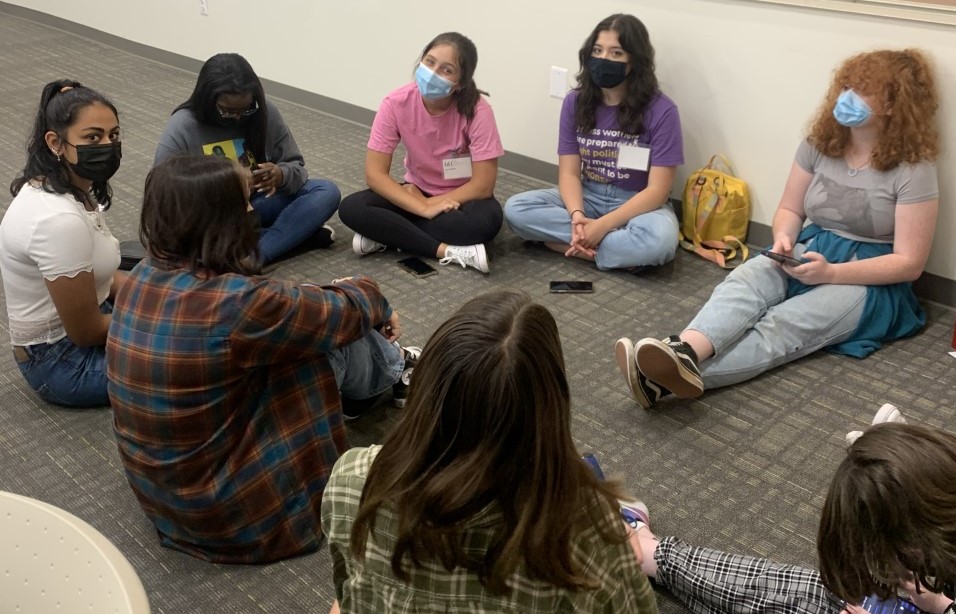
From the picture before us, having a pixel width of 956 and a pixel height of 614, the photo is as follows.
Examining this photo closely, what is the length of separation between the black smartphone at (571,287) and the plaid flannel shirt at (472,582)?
190cm

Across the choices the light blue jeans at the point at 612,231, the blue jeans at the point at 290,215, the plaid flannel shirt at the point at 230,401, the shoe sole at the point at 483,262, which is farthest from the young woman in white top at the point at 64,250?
the light blue jeans at the point at 612,231

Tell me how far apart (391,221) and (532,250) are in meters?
0.54

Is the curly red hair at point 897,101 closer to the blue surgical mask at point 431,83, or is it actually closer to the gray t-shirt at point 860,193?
the gray t-shirt at point 860,193

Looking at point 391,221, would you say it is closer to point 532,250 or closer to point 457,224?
point 457,224

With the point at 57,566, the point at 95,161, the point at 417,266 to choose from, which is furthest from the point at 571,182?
the point at 57,566

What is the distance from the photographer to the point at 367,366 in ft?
7.19

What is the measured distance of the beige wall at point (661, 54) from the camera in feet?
9.27

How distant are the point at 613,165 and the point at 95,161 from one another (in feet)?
5.80

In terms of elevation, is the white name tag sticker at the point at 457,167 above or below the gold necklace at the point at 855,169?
below

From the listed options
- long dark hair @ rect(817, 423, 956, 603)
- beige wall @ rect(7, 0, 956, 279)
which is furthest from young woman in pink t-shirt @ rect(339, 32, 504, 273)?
long dark hair @ rect(817, 423, 956, 603)

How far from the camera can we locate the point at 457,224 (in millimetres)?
3158

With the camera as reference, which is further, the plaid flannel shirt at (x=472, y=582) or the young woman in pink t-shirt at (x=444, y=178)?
the young woman in pink t-shirt at (x=444, y=178)

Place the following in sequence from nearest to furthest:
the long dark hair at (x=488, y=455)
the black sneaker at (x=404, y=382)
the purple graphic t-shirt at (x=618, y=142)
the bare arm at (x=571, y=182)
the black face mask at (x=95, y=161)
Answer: the long dark hair at (x=488, y=455), the black face mask at (x=95, y=161), the black sneaker at (x=404, y=382), the purple graphic t-shirt at (x=618, y=142), the bare arm at (x=571, y=182)

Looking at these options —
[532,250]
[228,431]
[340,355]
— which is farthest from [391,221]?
[228,431]
